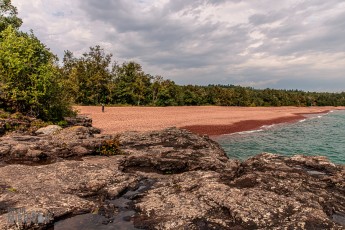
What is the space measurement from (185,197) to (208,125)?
51.2 meters

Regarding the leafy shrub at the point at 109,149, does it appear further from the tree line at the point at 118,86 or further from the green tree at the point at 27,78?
the tree line at the point at 118,86

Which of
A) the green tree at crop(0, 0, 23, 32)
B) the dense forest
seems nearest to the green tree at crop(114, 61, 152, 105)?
the dense forest

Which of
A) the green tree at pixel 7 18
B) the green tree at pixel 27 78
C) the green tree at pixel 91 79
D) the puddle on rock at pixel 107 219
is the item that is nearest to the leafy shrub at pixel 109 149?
the puddle on rock at pixel 107 219

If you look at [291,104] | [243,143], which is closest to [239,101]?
[291,104]

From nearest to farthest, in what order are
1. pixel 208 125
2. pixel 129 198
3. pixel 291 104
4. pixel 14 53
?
1. pixel 129 198
2. pixel 14 53
3. pixel 208 125
4. pixel 291 104

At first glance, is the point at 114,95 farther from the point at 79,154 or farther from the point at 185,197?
the point at 185,197

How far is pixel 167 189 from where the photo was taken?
12.8 meters

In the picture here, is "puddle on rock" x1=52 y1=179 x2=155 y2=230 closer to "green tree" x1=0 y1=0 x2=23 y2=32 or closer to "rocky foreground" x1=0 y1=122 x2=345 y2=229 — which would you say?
"rocky foreground" x1=0 y1=122 x2=345 y2=229

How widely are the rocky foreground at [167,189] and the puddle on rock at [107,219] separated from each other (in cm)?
4

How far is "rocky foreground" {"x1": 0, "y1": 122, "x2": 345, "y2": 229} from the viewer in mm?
9922

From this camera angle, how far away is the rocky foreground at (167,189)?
32.6 feet

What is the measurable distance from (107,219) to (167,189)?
3333 millimetres

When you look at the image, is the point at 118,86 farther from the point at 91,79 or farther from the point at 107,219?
the point at 107,219

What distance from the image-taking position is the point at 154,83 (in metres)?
118
